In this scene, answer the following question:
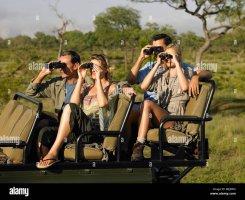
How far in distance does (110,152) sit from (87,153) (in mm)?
202

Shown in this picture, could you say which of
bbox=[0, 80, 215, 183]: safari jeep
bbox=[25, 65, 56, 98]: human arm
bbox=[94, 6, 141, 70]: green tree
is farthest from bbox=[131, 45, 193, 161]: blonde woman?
bbox=[94, 6, 141, 70]: green tree

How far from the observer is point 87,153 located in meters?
4.82

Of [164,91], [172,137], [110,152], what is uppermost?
[164,91]

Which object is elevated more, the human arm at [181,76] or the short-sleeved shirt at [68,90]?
the human arm at [181,76]

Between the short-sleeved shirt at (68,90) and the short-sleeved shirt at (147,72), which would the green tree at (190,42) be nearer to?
the short-sleeved shirt at (147,72)

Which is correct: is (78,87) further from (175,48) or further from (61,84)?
(175,48)

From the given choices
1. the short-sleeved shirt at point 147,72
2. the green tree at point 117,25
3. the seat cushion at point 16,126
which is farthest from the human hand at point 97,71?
the green tree at point 117,25

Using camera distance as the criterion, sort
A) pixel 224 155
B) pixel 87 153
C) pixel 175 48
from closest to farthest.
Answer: pixel 87 153
pixel 175 48
pixel 224 155

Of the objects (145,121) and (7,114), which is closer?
(145,121)

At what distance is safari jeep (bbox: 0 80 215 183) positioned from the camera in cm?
471

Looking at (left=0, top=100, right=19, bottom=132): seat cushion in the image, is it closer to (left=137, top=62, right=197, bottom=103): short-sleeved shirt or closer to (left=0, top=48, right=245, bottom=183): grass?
(left=137, top=62, right=197, bottom=103): short-sleeved shirt

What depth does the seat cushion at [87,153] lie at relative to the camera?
4.81m

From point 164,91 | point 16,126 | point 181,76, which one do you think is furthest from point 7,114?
point 181,76

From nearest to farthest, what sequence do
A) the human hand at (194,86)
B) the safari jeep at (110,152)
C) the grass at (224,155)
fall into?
the safari jeep at (110,152) < the human hand at (194,86) < the grass at (224,155)
